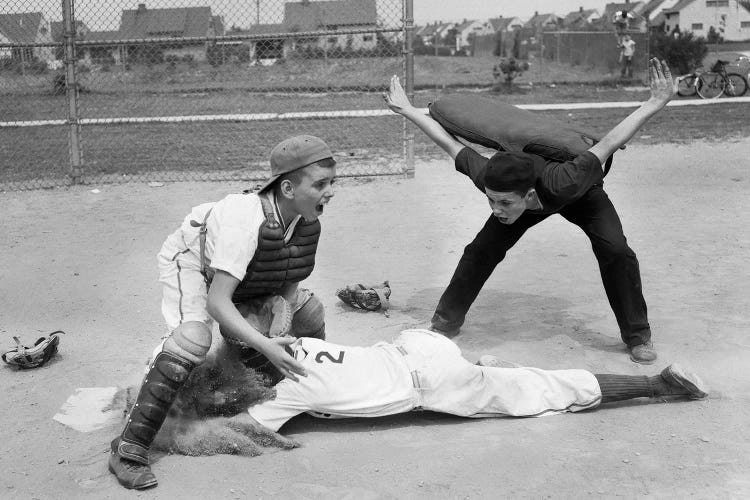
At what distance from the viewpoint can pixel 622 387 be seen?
4.37 metres

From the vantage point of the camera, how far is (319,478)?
372 cm

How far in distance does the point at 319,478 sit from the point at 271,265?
3.18 feet

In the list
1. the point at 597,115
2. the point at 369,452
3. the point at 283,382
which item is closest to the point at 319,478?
the point at 369,452

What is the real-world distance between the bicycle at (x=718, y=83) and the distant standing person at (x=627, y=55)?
673 cm

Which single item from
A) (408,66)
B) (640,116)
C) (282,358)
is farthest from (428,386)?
(408,66)

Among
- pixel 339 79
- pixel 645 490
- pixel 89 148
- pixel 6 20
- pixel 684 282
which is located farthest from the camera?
pixel 339 79

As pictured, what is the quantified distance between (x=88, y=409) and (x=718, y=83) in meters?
19.1

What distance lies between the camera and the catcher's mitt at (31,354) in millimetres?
5008

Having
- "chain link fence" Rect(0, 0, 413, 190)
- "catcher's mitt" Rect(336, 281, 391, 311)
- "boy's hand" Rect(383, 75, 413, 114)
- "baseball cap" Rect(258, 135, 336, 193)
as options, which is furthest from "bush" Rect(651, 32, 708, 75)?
"baseball cap" Rect(258, 135, 336, 193)

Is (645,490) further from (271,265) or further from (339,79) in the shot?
(339,79)

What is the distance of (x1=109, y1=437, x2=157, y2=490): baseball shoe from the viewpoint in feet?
12.0

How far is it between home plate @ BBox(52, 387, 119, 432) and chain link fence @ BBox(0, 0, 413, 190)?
17.6 feet

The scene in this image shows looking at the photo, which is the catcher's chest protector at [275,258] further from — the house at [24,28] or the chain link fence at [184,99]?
the house at [24,28]

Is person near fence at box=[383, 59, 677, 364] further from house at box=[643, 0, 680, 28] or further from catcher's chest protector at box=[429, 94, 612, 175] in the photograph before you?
house at box=[643, 0, 680, 28]
